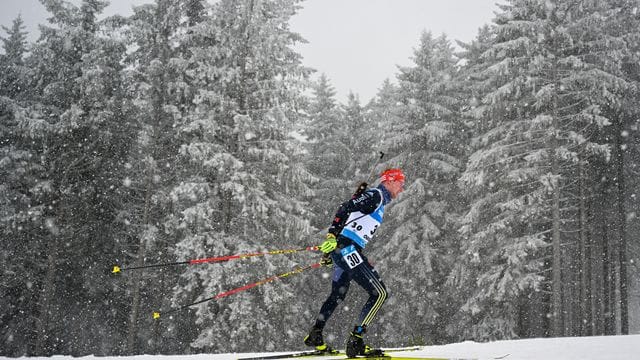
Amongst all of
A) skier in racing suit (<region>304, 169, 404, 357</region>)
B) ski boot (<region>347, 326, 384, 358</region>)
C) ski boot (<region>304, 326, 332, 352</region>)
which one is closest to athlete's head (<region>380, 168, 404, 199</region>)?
skier in racing suit (<region>304, 169, 404, 357</region>)

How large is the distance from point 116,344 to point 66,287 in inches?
156

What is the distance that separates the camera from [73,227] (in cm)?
2144

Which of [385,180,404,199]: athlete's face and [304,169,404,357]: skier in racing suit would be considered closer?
[304,169,404,357]: skier in racing suit

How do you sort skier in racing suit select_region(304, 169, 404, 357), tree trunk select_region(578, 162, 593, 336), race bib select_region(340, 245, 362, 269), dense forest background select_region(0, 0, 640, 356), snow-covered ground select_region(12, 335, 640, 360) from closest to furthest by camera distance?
skier in racing suit select_region(304, 169, 404, 357) < race bib select_region(340, 245, 362, 269) < snow-covered ground select_region(12, 335, 640, 360) < dense forest background select_region(0, 0, 640, 356) < tree trunk select_region(578, 162, 593, 336)

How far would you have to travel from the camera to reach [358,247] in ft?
24.7

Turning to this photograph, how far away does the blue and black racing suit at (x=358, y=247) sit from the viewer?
7.36 meters

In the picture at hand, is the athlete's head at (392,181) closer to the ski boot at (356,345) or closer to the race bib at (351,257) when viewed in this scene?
the race bib at (351,257)

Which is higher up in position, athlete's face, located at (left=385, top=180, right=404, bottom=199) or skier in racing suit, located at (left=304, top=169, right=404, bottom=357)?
athlete's face, located at (left=385, top=180, right=404, bottom=199)

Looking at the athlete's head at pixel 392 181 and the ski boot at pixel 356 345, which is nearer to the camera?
the ski boot at pixel 356 345

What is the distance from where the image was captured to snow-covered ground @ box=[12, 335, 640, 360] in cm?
760

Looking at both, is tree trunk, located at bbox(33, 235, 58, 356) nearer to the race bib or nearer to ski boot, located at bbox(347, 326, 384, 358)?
ski boot, located at bbox(347, 326, 384, 358)

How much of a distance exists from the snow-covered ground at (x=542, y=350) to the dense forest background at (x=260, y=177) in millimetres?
8945

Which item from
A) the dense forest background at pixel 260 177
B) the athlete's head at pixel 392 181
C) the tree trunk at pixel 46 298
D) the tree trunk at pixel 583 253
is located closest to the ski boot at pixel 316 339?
the athlete's head at pixel 392 181

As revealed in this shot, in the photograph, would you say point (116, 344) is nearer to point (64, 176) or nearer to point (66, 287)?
point (66, 287)
